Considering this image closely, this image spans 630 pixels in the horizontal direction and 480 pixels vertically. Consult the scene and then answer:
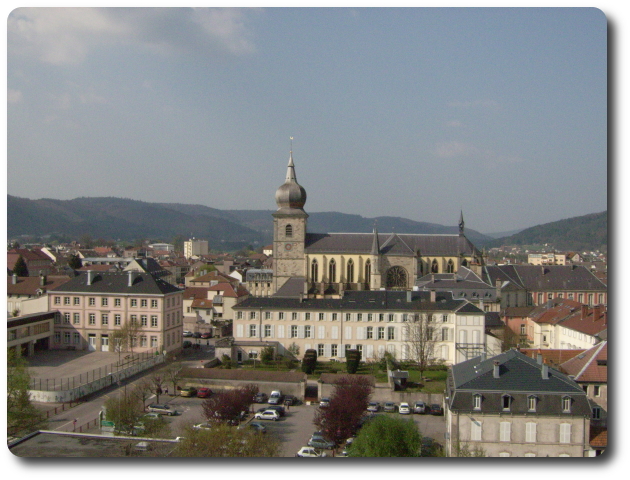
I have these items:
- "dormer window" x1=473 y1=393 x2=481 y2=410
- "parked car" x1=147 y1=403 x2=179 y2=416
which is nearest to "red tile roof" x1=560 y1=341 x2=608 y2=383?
"dormer window" x1=473 y1=393 x2=481 y2=410

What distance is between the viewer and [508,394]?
71.6ft

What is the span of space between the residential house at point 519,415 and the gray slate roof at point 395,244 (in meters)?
41.2

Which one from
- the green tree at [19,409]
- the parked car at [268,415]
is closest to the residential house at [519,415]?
the parked car at [268,415]

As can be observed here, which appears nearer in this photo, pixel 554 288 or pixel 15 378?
pixel 15 378

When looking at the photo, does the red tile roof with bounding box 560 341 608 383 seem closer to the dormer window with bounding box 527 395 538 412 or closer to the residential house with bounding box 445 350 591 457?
the residential house with bounding box 445 350 591 457

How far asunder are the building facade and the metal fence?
2503 mm

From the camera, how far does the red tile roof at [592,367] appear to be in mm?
24156

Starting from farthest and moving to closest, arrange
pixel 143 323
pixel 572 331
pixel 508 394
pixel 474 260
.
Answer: pixel 474 260 → pixel 143 323 → pixel 572 331 → pixel 508 394

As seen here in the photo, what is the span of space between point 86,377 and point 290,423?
11.7 meters

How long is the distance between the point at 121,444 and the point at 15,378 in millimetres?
5924

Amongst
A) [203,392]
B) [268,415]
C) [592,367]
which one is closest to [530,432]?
[592,367]

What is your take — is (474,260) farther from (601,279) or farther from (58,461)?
(58,461)

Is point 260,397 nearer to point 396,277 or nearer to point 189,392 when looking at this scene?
point 189,392

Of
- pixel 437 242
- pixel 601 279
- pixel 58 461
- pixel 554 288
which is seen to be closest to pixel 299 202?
pixel 437 242
